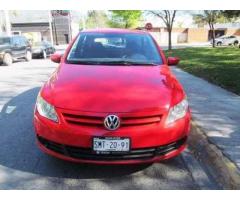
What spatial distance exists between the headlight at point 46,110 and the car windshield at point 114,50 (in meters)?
1.19

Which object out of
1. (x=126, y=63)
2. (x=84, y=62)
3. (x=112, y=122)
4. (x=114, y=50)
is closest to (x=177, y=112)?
(x=112, y=122)

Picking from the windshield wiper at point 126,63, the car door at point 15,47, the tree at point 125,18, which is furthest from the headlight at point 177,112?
the tree at point 125,18

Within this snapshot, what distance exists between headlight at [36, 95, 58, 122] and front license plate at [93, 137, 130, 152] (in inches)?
19.9

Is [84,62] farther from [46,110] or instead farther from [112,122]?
[112,122]

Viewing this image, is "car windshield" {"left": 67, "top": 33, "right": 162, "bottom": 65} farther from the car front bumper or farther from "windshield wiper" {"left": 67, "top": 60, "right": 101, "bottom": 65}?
the car front bumper

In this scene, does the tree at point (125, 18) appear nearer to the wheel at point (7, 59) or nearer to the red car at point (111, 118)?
the wheel at point (7, 59)

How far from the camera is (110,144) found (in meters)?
3.42

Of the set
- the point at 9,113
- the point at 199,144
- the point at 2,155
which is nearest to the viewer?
the point at 2,155

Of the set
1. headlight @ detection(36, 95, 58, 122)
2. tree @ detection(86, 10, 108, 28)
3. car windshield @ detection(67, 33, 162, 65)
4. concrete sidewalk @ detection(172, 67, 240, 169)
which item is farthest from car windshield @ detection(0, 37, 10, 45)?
tree @ detection(86, 10, 108, 28)

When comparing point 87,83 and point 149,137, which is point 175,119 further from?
point 87,83

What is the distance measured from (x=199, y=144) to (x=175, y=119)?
1.18 metres

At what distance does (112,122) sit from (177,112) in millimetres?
768

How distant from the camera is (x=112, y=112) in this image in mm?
3455

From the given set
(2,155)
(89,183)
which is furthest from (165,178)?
(2,155)
